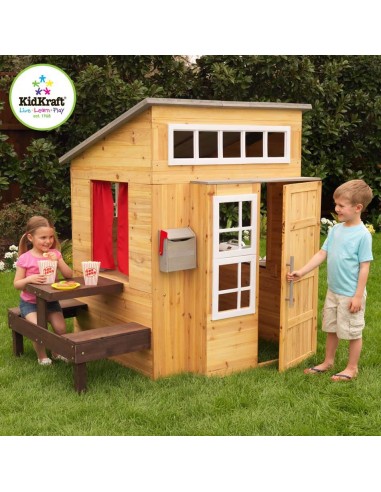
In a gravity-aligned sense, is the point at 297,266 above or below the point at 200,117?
below

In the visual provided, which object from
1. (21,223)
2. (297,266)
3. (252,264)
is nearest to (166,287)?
(252,264)

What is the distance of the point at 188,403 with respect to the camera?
5.33m

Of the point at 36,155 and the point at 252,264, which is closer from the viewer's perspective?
the point at 252,264

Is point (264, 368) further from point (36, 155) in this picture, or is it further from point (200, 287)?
point (36, 155)

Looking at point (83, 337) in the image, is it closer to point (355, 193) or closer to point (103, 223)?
point (103, 223)

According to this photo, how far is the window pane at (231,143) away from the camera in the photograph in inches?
255

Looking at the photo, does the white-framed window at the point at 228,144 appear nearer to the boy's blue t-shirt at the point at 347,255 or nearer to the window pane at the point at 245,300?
the boy's blue t-shirt at the point at 347,255

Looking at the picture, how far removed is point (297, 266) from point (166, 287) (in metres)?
1.28

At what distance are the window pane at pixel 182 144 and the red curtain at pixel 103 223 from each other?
92 cm

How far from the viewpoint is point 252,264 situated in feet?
20.1

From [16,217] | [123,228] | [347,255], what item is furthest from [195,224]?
[16,217]

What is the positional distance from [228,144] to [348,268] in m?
1.93

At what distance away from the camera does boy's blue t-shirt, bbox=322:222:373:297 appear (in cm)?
558

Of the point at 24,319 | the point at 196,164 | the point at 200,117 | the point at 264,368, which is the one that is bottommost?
the point at 264,368
